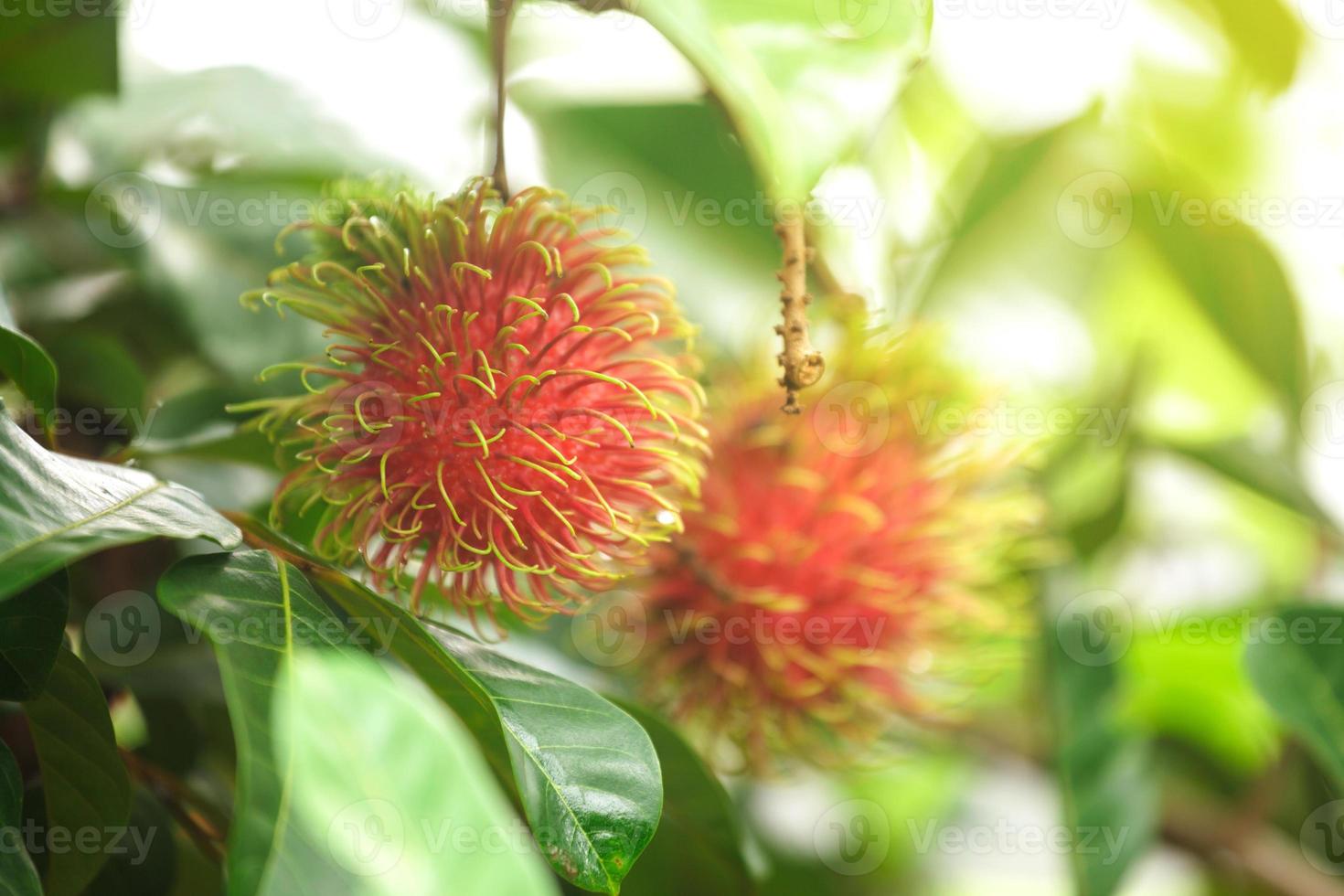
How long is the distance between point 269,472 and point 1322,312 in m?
1.19

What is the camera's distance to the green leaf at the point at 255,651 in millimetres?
340

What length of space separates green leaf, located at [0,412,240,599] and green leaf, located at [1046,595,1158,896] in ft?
2.29

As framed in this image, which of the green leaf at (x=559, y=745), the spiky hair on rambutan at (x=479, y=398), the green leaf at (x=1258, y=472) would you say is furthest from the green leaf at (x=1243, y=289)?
the green leaf at (x=559, y=745)

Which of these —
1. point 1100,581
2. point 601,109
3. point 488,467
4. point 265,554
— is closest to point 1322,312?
point 1100,581

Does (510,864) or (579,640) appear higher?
(510,864)

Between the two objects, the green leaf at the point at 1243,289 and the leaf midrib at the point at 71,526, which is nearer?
the leaf midrib at the point at 71,526

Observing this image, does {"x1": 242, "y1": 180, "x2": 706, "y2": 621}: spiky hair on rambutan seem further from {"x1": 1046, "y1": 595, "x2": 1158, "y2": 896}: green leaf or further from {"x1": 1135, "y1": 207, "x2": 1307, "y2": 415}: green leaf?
{"x1": 1135, "y1": 207, "x2": 1307, "y2": 415}: green leaf

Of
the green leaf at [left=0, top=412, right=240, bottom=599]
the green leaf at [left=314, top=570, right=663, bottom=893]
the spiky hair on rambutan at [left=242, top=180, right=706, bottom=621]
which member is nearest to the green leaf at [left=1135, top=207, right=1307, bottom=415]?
the spiky hair on rambutan at [left=242, top=180, right=706, bottom=621]

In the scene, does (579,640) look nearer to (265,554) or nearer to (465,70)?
(265,554)

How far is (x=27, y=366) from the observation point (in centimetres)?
52

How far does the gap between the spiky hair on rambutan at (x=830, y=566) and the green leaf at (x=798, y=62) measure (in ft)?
1.18

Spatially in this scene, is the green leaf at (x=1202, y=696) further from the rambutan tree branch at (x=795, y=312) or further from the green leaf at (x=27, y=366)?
the green leaf at (x=27, y=366)

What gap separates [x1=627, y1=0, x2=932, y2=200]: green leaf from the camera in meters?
0.43

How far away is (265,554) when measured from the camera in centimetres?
48
